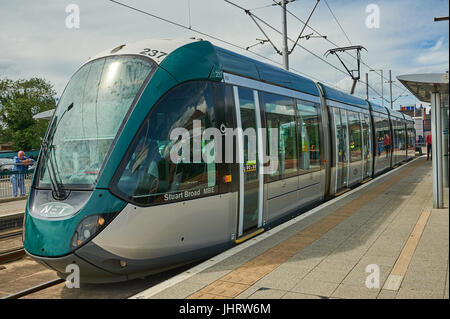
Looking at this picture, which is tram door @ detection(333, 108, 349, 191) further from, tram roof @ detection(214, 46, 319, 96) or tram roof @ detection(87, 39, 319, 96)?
tram roof @ detection(87, 39, 319, 96)

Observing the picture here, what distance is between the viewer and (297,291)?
4.25 m

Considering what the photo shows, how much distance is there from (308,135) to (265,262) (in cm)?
478

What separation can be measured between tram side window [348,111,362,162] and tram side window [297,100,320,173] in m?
3.21

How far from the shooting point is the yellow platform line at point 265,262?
4.32 meters

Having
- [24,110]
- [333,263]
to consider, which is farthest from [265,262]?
[24,110]

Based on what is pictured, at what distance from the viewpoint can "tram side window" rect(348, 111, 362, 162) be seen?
1293 cm

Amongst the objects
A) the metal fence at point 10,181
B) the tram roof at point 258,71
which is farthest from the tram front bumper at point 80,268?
the metal fence at point 10,181

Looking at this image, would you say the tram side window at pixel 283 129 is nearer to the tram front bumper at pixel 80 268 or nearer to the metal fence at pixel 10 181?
the tram front bumper at pixel 80 268

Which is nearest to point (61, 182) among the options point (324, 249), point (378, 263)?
point (324, 249)

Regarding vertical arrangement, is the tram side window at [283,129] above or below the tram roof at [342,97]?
below

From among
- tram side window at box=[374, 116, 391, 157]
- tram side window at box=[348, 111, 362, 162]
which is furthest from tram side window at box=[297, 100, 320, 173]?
tram side window at box=[374, 116, 391, 157]
